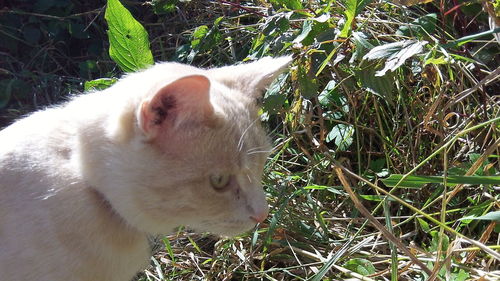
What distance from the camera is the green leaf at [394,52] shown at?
141 cm

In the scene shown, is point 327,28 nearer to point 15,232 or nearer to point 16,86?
point 15,232

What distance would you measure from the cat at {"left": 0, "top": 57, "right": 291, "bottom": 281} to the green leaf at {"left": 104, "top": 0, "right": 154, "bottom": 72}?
0.95ft

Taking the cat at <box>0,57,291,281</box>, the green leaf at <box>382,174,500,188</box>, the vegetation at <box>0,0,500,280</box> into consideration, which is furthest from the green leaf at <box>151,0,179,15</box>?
the green leaf at <box>382,174,500,188</box>

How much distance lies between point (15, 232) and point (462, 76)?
1.16 m

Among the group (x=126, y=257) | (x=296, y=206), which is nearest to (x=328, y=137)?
(x=296, y=206)

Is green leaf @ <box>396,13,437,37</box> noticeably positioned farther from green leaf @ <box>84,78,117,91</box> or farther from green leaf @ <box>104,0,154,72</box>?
green leaf @ <box>84,78,117,91</box>

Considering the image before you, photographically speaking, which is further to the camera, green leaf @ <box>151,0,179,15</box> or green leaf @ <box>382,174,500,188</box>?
green leaf @ <box>151,0,179,15</box>

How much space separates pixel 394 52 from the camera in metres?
1.44

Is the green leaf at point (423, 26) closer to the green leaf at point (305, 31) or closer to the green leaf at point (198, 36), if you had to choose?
the green leaf at point (305, 31)

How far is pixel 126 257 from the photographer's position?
1471mm

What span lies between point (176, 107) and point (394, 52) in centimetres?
50

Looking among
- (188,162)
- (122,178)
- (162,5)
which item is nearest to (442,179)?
(188,162)

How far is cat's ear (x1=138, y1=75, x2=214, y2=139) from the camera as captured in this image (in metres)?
1.18

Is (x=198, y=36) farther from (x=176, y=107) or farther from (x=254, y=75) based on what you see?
(x=176, y=107)
